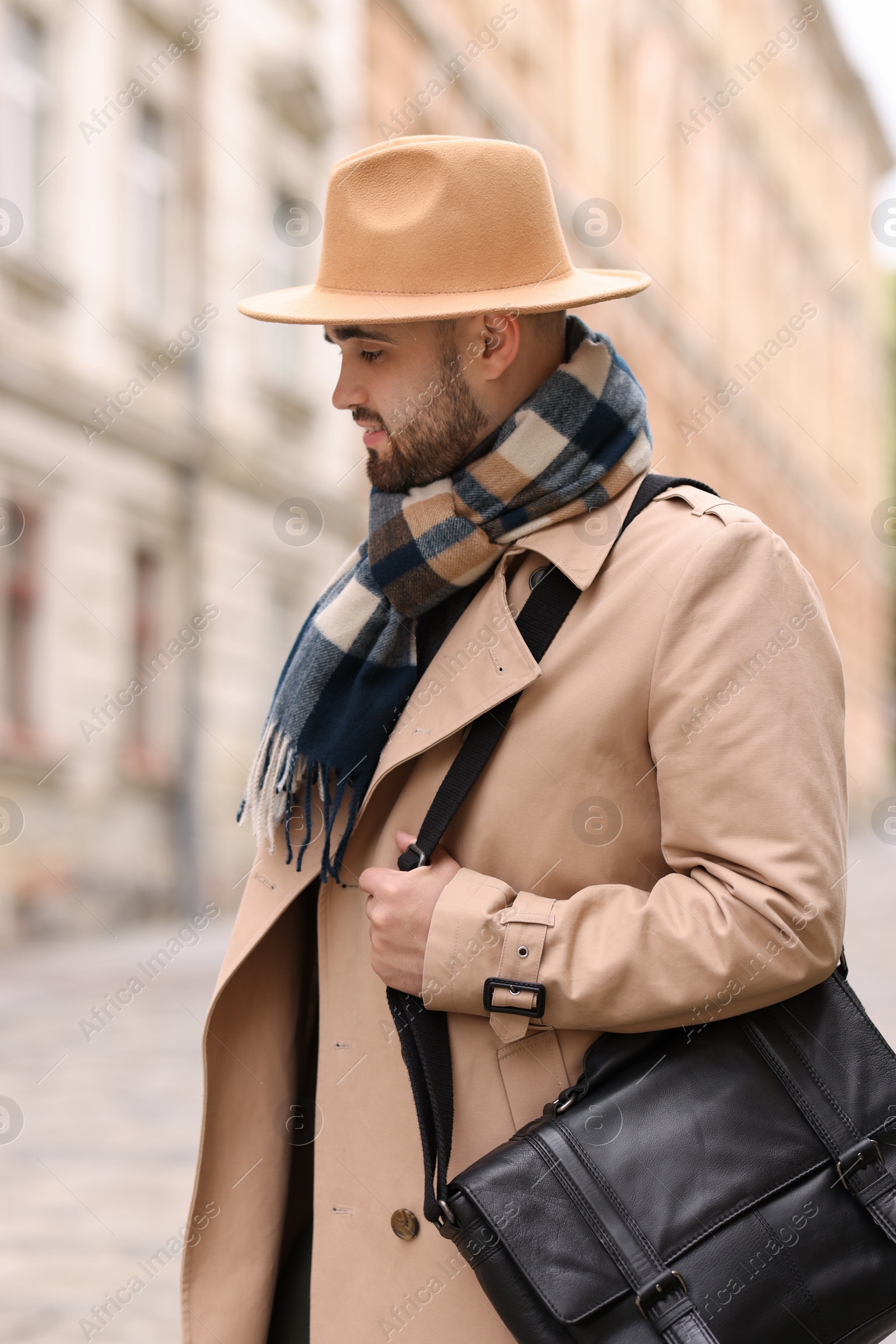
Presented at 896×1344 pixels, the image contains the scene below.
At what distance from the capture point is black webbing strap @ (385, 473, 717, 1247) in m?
1.75

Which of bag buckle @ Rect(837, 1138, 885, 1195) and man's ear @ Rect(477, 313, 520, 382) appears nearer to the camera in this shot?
bag buckle @ Rect(837, 1138, 885, 1195)

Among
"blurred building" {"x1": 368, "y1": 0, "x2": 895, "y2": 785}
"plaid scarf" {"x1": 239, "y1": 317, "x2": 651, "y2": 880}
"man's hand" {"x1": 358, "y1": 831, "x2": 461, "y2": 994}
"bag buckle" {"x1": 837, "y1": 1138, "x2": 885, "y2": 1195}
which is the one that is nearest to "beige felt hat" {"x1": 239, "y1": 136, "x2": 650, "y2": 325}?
"plaid scarf" {"x1": 239, "y1": 317, "x2": 651, "y2": 880}

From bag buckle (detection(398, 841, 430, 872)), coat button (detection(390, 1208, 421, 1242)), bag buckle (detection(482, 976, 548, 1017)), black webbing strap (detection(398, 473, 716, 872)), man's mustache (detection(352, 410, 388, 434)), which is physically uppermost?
man's mustache (detection(352, 410, 388, 434))

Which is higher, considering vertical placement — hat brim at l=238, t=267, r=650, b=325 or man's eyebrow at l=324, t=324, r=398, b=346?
hat brim at l=238, t=267, r=650, b=325

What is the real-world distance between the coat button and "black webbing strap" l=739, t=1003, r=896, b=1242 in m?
0.51

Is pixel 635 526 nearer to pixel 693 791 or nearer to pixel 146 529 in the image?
pixel 693 791

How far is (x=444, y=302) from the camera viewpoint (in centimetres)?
189

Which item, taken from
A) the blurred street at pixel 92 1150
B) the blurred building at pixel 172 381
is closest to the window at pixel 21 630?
the blurred building at pixel 172 381

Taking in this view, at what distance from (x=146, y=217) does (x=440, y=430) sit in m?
12.1

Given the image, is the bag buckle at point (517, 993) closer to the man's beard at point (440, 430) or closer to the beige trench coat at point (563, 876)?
the beige trench coat at point (563, 876)

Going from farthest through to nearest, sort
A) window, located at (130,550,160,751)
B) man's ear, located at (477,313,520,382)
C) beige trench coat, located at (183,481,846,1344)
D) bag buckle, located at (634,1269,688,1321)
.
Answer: window, located at (130,550,160,751)
man's ear, located at (477,313,520,382)
beige trench coat, located at (183,481,846,1344)
bag buckle, located at (634,1269,688,1321)

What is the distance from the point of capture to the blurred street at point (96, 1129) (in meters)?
4.09

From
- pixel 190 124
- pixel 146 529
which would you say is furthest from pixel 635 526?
pixel 190 124

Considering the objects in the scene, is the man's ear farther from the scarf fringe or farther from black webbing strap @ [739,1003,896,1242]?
black webbing strap @ [739,1003,896,1242]
